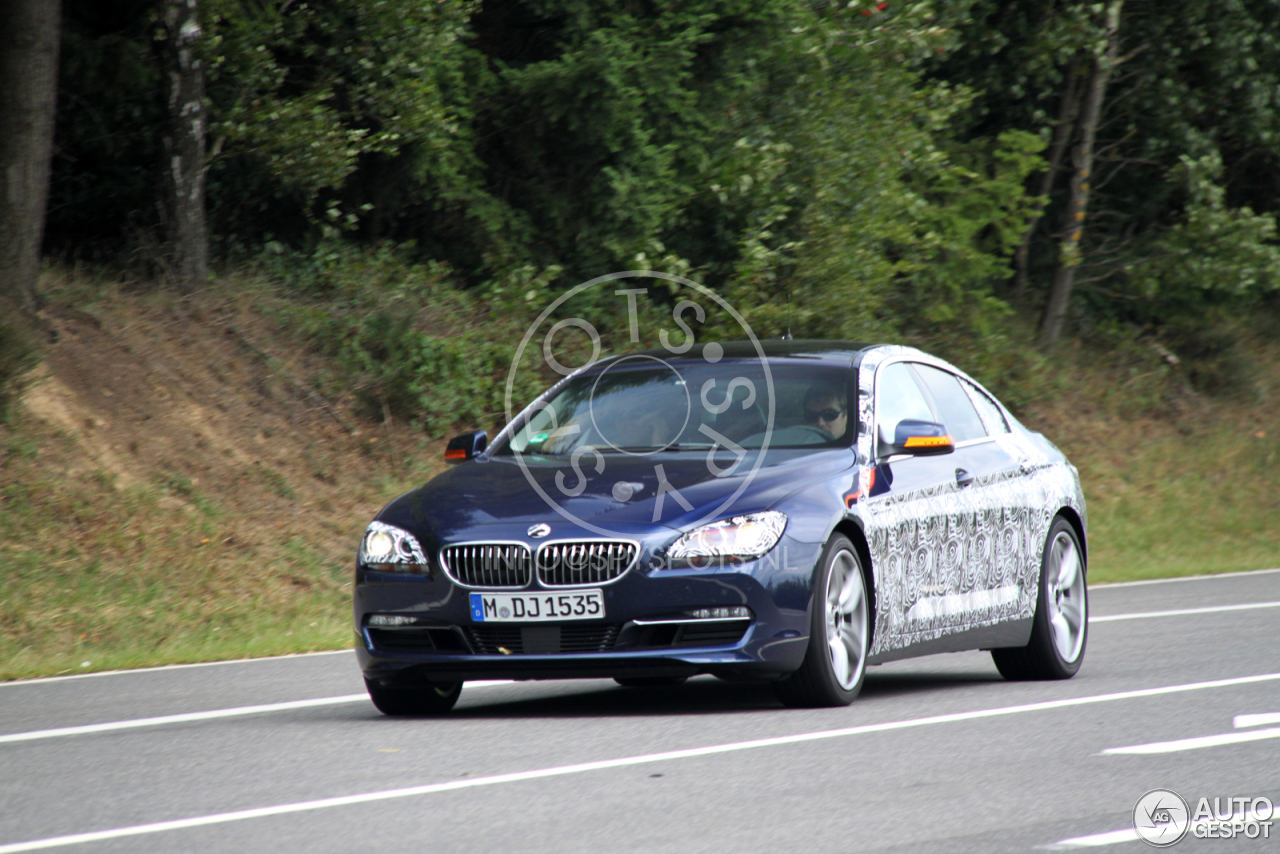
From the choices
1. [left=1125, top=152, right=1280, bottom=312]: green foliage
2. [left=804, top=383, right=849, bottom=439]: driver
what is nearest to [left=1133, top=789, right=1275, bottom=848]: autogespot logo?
[left=804, top=383, right=849, bottom=439]: driver

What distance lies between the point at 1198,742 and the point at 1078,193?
2042 cm

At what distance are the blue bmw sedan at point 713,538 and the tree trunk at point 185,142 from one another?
912 cm

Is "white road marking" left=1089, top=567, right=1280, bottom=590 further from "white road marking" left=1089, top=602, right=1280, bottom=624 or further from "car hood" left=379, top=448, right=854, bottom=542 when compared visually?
"car hood" left=379, top=448, right=854, bottom=542

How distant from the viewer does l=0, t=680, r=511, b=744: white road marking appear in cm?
770

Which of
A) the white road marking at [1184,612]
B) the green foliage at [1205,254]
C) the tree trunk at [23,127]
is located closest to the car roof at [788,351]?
the white road marking at [1184,612]

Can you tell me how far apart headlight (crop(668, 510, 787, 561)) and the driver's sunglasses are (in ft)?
3.52

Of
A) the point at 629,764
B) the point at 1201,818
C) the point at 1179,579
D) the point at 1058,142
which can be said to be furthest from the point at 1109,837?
the point at 1058,142

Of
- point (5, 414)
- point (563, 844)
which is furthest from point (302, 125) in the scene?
point (563, 844)

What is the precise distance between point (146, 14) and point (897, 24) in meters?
8.25

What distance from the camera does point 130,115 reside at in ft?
60.1

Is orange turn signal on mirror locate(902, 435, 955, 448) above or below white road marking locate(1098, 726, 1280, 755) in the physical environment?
above

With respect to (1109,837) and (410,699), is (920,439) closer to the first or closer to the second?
(410,699)

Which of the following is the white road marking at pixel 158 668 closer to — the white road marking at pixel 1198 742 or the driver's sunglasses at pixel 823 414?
the driver's sunglasses at pixel 823 414

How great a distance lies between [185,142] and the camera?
682 inches
